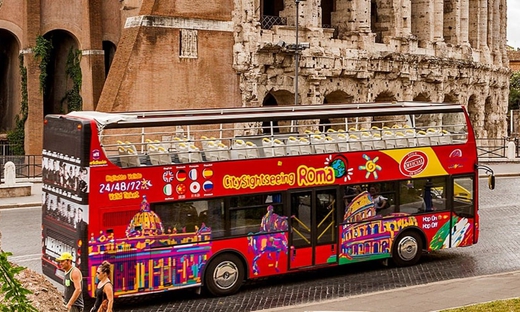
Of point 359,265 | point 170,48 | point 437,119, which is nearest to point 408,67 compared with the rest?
point 437,119

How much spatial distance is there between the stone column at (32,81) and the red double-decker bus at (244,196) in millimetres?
21913

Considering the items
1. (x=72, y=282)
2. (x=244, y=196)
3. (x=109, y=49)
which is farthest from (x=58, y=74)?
(x=72, y=282)

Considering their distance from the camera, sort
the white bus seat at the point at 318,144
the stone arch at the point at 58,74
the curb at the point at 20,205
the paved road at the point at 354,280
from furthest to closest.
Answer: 1. the stone arch at the point at 58,74
2. the curb at the point at 20,205
3. the white bus seat at the point at 318,144
4. the paved road at the point at 354,280

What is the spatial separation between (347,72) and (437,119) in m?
6.49

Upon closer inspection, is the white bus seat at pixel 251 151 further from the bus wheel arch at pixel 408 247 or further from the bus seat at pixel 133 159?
the bus wheel arch at pixel 408 247

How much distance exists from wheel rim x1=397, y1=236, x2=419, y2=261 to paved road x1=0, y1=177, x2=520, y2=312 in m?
0.26

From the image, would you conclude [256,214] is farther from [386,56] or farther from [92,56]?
[386,56]

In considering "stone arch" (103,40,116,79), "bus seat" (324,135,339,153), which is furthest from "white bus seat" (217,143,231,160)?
"stone arch" (103,40,116,79)

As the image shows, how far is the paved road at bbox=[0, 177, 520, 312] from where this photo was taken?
1433 centimetres

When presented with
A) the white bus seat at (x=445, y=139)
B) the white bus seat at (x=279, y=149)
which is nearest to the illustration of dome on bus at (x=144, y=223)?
the white bus seat at (x=279, y=149)

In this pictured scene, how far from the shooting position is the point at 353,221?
16000mm

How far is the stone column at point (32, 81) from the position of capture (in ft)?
118

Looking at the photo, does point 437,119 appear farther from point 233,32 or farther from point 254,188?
point 254,188

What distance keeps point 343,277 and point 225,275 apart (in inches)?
114
